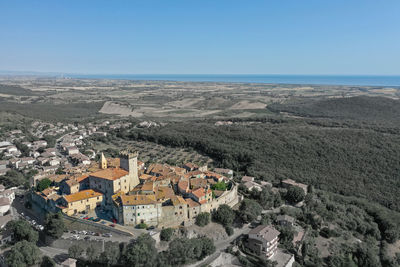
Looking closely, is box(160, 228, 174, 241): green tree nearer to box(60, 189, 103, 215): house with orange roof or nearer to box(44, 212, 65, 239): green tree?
box(60, 189, 103, 215): house with orange roof

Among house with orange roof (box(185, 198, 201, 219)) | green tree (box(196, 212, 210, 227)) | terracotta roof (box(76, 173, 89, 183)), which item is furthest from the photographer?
terracotta roof (box(76, 173, 89, 183))

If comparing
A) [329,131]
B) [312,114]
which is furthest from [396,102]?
[329,131]

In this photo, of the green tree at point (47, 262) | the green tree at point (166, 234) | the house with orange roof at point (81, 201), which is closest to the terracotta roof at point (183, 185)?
the green tree at point (166, 234)

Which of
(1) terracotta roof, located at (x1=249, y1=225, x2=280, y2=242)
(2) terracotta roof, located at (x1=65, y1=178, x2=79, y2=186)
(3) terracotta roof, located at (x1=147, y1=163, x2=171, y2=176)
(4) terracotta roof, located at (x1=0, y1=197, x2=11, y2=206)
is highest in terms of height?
(2) terracotta roof, located at (x1=65, y1=178, x2=79, y2=186)

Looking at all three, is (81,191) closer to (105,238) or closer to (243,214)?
(105,238)

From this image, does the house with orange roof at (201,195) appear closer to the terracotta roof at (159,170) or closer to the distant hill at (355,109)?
the terracotta roof at (159,170)

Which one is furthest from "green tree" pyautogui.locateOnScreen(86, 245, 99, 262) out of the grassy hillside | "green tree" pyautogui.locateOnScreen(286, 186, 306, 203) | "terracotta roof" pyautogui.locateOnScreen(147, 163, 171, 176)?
the grassy hillside
